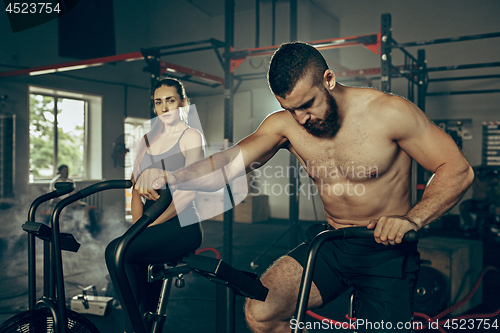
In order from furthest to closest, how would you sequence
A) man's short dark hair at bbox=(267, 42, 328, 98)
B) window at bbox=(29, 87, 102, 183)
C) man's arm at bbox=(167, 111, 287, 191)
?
window at bbox=(29, 87, 102, 183)
man's arm at bbox=(167, 111, 287, 191)
man's short dark hair at bbox=(267, 42, 328, 98)

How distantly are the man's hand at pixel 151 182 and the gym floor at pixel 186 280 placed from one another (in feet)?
6.37

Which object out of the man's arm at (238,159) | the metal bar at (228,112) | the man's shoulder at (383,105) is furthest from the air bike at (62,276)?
the metal bar at (228,112)

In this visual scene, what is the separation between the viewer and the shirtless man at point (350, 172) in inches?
54.3

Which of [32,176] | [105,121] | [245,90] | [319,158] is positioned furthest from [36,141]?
[319,158]

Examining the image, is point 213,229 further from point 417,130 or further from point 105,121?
point 417,130

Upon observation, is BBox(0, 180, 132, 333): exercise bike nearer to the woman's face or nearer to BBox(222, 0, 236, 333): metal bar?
the woman's face

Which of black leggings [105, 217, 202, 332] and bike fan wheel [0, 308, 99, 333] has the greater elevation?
black leggings [105, 217, 202, 332]

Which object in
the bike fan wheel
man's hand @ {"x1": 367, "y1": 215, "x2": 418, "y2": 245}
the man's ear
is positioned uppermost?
the man's ear

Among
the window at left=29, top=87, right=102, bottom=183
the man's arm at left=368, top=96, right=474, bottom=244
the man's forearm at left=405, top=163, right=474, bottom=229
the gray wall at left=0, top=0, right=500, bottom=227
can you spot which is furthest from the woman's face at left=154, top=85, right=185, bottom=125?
the window at left=29, top=87, right=102, bottom=183

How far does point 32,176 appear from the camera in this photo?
7223 mm

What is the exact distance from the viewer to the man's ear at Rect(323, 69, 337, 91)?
57.0 inches

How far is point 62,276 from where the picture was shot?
4.90 feet

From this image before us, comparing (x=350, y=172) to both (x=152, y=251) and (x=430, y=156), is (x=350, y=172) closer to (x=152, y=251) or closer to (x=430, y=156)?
(x=430, y=156)

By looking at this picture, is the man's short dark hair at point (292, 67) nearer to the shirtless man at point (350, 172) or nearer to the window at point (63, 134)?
the shirtless man at point (350, 172)
